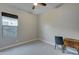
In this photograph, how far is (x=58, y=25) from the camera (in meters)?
1.19

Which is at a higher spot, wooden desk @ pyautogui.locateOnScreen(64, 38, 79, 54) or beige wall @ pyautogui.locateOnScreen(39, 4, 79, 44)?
beige wall @ pyautogui.locateOnScreen(39, 4, 79, 44)

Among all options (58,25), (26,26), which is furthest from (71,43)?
(26,26)

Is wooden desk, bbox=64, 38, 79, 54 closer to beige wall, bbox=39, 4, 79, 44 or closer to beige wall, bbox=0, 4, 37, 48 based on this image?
beige wall, bbox=39, 4, 79, 44

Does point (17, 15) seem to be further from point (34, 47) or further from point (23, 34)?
point (34, 47)

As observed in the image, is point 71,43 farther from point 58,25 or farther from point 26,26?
point 26,26

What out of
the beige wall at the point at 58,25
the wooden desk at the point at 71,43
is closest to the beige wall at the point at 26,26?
the beige wall at the point at 58,25

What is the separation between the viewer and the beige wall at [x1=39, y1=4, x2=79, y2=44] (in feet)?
3.70

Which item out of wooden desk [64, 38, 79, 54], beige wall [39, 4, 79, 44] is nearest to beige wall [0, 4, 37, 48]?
beige wall [39, 4, 79, 44]

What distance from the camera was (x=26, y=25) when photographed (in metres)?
1.19

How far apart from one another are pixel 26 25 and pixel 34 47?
378 millimetres

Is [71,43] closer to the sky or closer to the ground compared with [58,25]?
closer to the ground

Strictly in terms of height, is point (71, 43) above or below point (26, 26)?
below

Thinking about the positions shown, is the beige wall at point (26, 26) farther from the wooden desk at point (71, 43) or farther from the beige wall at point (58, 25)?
the wooden desk at point (71, 43)

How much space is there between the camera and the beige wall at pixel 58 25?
1127mm
